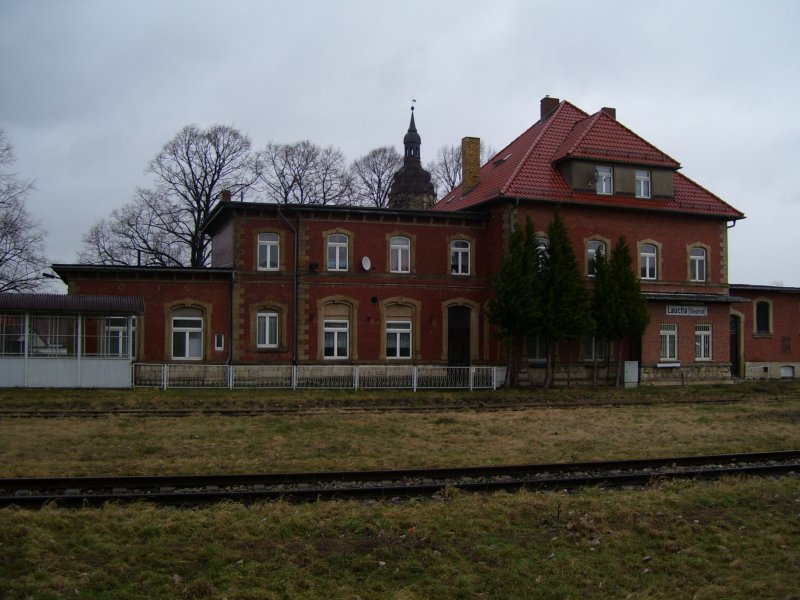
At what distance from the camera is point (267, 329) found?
2862cm

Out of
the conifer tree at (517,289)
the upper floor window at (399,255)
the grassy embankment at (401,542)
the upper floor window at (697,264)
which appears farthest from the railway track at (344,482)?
the upper floor window at (697,264)

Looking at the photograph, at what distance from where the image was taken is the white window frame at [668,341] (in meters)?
30.6

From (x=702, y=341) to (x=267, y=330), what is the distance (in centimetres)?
1786

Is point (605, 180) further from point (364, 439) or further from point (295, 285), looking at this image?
point (364, 439)

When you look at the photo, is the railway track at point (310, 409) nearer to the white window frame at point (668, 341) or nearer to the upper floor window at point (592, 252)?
the white window frame at point (668, 341)

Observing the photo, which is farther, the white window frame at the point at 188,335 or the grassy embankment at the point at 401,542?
the white window frame at the point at 188,335

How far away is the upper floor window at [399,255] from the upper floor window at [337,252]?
1.82m

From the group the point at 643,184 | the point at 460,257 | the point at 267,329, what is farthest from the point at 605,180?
the point at 267,329

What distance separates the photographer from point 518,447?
49.0ft

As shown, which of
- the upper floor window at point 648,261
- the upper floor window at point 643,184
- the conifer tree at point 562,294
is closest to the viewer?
the conifer tree at point 562,294

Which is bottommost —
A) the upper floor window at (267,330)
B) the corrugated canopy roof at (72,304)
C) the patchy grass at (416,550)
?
the patchy grass at (416,550)

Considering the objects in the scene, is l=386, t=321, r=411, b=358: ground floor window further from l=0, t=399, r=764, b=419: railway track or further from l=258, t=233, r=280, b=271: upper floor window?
l=0, t=399, r=764, b=419: railway track

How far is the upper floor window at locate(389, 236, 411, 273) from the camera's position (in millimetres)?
29734

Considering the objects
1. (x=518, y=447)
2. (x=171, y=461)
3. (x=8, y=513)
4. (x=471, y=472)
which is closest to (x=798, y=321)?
(x=518, y=447)
